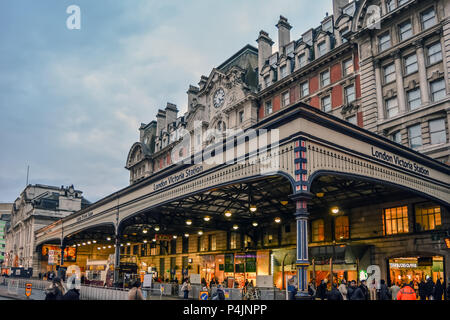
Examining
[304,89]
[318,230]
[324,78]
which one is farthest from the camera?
[304,89]

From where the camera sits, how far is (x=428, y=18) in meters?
30.4

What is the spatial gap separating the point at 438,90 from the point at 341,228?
39.1 ft

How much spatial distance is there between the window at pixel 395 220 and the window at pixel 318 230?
5.66 metres

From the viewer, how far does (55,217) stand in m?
87.1

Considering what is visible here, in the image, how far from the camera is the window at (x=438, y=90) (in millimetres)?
28906

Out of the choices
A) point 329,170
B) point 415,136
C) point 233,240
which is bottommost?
point 233,240

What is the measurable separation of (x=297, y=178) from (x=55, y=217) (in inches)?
3187

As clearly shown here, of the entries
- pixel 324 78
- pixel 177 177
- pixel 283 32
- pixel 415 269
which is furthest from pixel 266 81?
pixel 415 269

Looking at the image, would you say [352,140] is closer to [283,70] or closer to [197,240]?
Answer: [283,70]

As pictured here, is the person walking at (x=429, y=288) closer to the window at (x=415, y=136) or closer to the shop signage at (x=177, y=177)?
the window at (x=415, y=136)

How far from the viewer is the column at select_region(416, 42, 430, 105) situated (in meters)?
29.4

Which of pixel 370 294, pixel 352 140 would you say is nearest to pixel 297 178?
pixel 352 140

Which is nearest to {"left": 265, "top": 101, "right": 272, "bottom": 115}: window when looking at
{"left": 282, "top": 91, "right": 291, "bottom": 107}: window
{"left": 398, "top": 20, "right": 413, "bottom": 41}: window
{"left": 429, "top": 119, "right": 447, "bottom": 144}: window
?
{"left": 282, "top": 91, "right": 291, "bottom": 107}: window

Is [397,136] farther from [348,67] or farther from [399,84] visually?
[348,67]
